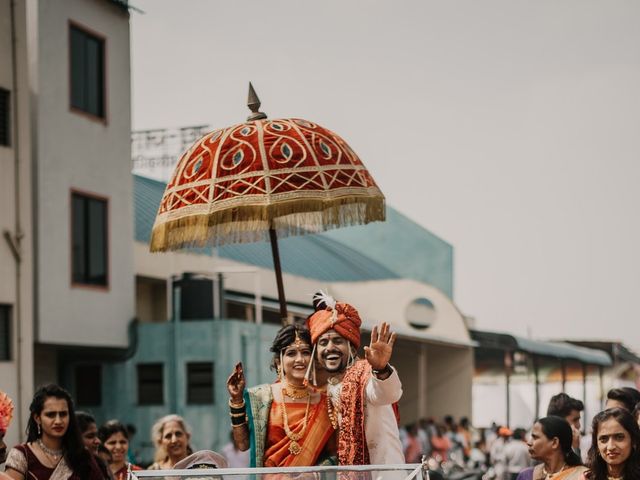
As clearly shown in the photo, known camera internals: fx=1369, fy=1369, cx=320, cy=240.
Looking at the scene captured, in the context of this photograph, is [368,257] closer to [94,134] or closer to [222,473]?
[94,134]

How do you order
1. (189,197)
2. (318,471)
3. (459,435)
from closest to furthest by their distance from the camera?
(318,471), (189,197), (459,435)

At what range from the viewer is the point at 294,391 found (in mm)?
7656

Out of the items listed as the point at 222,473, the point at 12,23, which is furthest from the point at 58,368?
the point at 222,473

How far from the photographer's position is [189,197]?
26.9 feet

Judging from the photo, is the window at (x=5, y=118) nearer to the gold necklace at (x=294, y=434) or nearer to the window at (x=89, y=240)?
the window at (x=89, y=240)

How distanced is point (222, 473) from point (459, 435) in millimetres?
Answer: 25144

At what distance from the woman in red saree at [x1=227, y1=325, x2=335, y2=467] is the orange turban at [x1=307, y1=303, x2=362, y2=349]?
4.6 inches

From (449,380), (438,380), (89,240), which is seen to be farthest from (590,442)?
(438,380)

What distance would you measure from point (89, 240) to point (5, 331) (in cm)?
285

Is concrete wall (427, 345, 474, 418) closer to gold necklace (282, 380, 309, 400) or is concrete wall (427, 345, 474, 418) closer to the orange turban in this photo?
gold necklace (282, 380, 309, 400)

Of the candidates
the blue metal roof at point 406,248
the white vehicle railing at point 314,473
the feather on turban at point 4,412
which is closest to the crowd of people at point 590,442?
the white vehicle railing at point 314,473

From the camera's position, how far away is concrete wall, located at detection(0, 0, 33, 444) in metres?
21.0

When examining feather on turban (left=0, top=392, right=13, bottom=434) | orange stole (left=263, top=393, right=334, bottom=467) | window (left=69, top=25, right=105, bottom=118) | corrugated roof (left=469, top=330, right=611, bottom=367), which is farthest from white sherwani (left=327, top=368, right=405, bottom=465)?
corrugated roof (left=469, top=330, right=611, bottom=367)

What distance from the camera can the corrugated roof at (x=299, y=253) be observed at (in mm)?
30777
